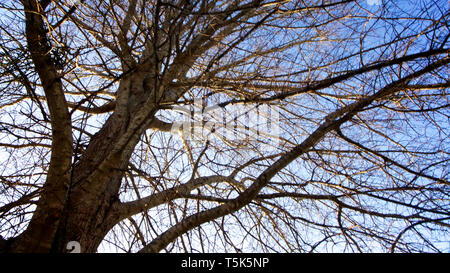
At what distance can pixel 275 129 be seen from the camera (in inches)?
118

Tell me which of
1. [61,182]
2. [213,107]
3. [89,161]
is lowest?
[61,182]

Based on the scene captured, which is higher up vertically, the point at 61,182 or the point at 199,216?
the point at 61,182

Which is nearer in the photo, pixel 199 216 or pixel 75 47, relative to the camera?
pixel 199 216

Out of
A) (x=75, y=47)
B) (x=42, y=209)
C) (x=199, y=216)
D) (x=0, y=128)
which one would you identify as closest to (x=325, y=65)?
(x=199, y=216)

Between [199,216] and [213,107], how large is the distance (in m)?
0.98

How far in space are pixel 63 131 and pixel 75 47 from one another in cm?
61

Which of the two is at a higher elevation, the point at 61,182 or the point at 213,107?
the point at 213,107

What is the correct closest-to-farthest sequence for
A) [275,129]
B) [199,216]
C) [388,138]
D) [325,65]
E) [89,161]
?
[199,216]
[89,161]
[325,65]
[388,138]
[275,129]
